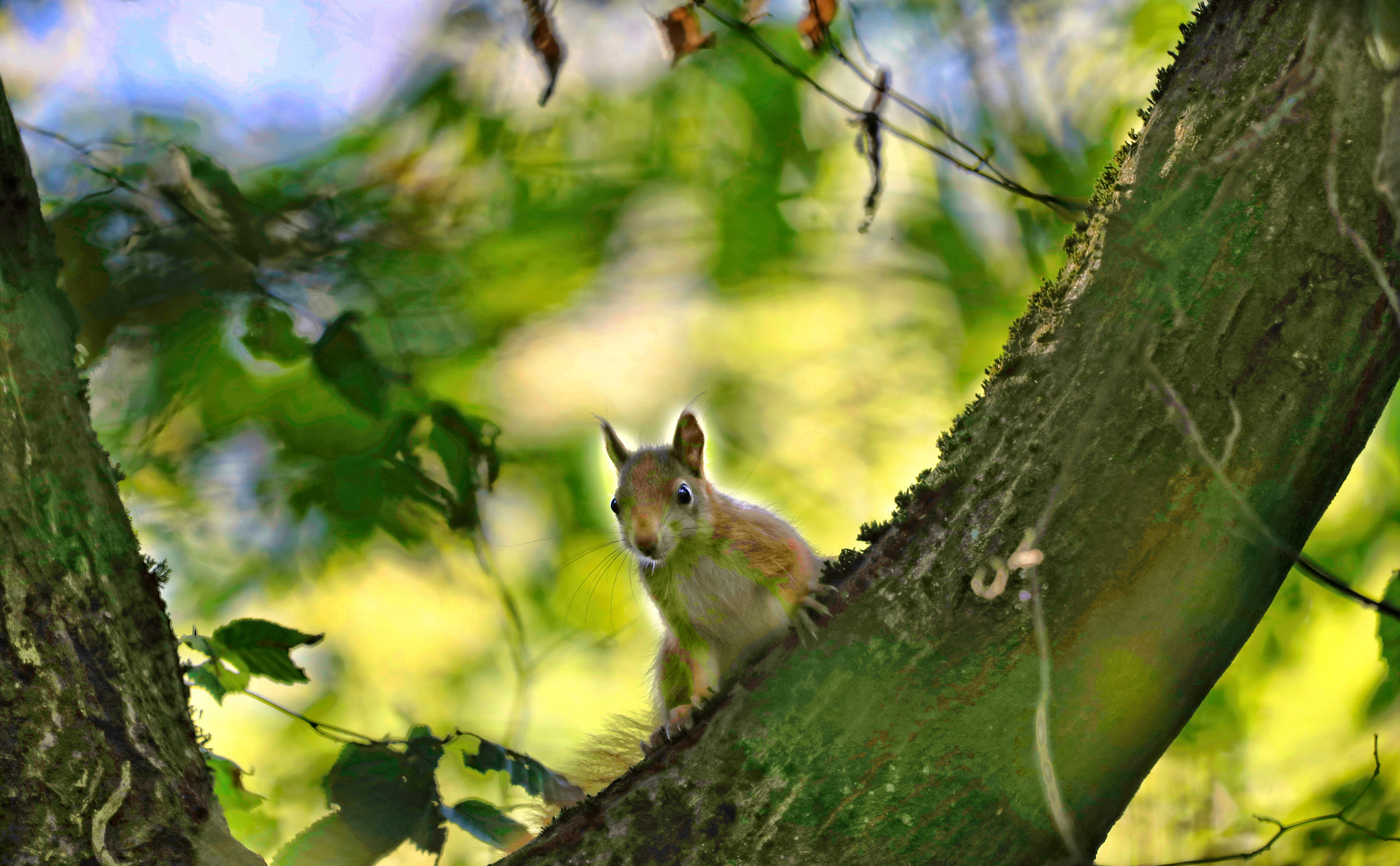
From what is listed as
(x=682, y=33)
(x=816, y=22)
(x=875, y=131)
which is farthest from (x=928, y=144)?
(x=682, y=33)

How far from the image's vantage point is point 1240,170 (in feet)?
3.75

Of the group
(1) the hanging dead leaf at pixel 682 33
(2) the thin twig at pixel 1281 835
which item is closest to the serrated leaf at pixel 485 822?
(2) the thin twig at pixel 1281 835

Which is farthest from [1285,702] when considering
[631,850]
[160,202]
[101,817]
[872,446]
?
[160,202]

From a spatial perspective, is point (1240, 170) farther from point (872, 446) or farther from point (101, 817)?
point (872, 446)

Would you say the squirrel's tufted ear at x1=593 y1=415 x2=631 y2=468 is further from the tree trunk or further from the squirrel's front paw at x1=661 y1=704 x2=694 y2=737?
the tree trunk

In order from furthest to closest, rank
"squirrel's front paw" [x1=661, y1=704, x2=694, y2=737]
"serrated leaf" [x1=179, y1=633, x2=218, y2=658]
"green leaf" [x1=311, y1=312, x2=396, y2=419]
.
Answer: "green leaf" [x1=311, y1=312, x2=396, y2=419]
"serrated leaf" [x1=179, y1=633, x2=218, y2=658]
"squirrel's front paw" [x1=661, y1=704, x2=694, y2=737]

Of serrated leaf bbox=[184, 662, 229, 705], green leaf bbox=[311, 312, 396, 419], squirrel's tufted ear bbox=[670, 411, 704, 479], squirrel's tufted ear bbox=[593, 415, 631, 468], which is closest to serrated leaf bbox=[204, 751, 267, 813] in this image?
serrated leaf bbox=[184, 662, 229, 705]

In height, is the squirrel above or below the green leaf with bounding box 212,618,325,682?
above

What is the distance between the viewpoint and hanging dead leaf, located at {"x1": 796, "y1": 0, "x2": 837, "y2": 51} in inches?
63.5

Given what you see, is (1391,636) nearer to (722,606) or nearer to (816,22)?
(722,606)

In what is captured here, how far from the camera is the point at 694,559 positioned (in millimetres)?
1928

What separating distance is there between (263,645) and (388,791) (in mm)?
332

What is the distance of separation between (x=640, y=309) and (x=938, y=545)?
6.49 feet

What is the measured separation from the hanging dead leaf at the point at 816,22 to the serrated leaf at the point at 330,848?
1.55m
